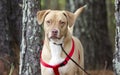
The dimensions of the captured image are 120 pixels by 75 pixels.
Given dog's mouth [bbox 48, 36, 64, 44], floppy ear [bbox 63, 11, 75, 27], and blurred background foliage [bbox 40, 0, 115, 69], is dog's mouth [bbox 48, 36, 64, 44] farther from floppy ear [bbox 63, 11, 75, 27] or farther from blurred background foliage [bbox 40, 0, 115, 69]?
blurred background foliage [bbox 40, 0, 115, 69]

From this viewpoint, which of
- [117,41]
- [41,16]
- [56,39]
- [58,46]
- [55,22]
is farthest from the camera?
[58,46]

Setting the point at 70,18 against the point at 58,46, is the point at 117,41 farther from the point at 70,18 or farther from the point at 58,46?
the point at 58,46

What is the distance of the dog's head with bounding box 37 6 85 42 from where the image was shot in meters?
8.13

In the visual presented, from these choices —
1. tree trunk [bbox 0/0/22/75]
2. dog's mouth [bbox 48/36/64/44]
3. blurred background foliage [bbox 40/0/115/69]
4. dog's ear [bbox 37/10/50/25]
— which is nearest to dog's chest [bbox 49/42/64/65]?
dog's mouth [bbox 48/36/64/44]

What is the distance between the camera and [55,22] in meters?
8.24

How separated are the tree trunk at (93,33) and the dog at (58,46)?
17.4ft

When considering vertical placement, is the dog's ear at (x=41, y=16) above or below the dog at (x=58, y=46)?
above

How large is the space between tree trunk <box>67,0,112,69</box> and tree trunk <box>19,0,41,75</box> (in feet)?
15.1

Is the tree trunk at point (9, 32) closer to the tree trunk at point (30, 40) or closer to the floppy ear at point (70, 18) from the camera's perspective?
the tree trunk at point (30, 40)

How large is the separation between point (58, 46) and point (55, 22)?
1.76 feet

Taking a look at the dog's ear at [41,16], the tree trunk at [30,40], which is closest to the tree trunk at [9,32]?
the tree trunk at [30,40]

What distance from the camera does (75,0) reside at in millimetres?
14125

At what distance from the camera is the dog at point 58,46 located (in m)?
8.29

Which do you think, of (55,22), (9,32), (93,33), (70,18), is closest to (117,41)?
(70,18)
